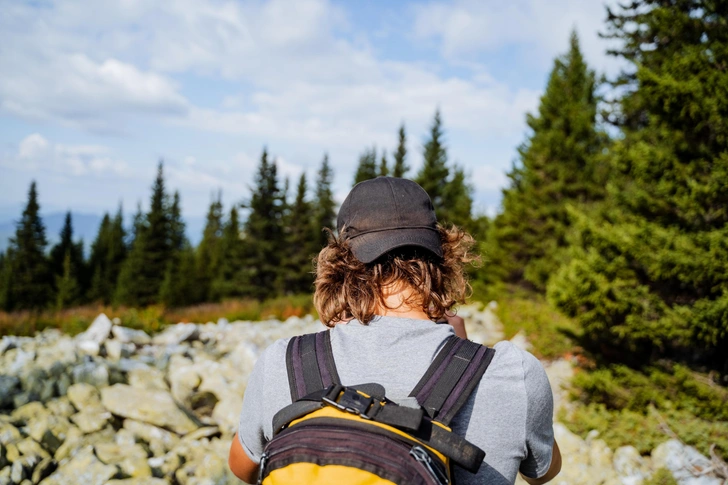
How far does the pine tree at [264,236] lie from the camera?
33.1 metres

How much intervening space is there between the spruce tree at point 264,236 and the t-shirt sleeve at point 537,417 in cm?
3210

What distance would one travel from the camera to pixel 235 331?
39.8ft

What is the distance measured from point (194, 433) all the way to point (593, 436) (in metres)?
4.46

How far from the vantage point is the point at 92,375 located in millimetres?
5836

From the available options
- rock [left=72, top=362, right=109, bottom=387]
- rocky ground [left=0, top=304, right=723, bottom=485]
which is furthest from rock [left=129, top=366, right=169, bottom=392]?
rock [left=72, top=362, right=109, bottom=387]

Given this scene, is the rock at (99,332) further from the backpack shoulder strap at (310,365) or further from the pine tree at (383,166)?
the pine tree at (383,166)

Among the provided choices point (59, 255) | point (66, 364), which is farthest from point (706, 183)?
point (59, 255)

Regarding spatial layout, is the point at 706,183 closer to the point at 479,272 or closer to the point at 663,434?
the point at 663,434

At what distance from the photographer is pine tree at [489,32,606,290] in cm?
1628

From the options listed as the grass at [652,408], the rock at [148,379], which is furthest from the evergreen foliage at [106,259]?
the grass at [652,408]

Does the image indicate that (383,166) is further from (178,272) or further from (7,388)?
(7,388)

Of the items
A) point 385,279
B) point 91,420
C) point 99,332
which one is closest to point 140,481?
point 91,420

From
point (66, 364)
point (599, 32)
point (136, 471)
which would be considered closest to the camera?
point (136, 471)

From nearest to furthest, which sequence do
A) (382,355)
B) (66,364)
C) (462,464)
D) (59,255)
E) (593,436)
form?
1. (462,464)
2. (382,355)
3. (593,436)
4. (66,364)
5. (59,255)
